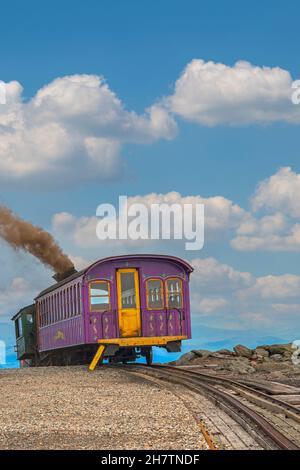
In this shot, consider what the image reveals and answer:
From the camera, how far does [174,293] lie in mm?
24562

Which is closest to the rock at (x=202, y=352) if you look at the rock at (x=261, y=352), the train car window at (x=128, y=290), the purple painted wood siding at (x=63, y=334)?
the rock at (x=261, y=352)

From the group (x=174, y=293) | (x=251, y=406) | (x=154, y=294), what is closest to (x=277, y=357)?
(x=174, y=293)

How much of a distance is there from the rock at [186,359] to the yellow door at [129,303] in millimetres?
5416

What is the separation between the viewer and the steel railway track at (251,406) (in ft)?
32.4

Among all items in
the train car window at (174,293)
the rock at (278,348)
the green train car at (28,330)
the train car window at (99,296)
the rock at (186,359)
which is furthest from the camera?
the green train car at (28,330)

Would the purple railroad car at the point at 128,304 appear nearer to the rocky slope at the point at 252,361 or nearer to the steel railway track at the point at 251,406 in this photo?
the rocky slope at the point at 252,361

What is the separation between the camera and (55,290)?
27.8 m

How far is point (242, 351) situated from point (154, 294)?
274 inches

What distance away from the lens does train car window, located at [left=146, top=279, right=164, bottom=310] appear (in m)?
24.0

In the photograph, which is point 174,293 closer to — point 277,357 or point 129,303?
point 129,303
